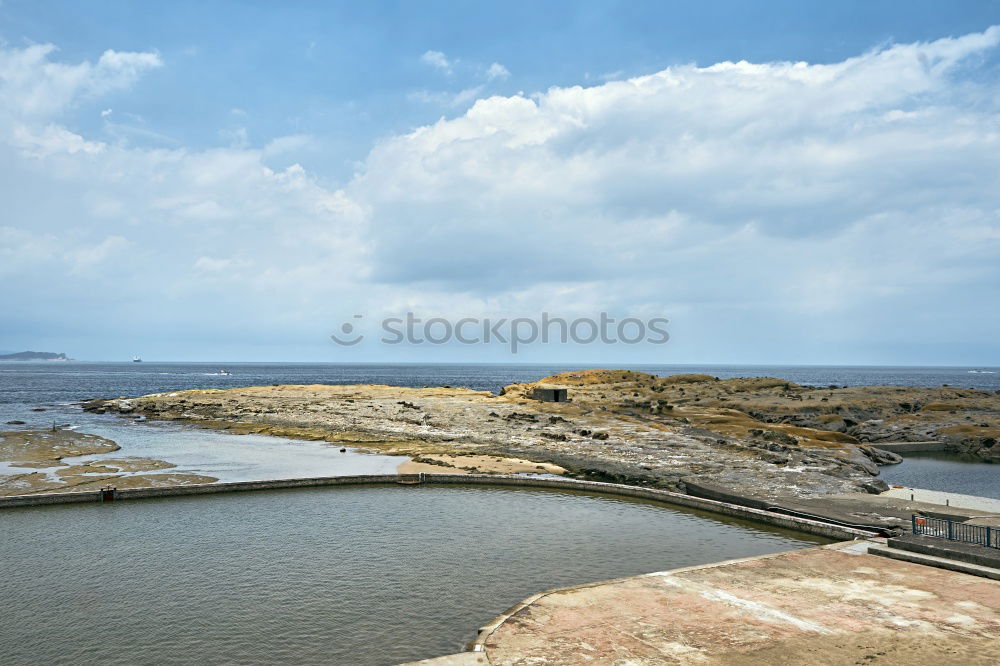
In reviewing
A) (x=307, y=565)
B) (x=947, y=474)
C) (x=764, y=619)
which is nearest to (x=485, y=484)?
(x=307, y=565)

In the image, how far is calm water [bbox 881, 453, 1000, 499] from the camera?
48.2 metres

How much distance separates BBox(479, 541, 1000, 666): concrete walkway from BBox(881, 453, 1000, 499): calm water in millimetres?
31931

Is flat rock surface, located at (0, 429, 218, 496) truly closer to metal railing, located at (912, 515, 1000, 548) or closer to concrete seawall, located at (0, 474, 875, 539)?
concrete seawall, located at (0, 474, 875, 539)

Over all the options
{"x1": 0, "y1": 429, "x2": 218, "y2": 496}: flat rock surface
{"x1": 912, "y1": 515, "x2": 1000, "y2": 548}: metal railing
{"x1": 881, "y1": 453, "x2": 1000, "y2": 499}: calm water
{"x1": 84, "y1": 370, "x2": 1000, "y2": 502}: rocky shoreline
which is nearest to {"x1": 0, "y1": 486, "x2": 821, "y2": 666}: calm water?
{"x1": 912, "y1": 515, "x2": 1000, "y2": 548}: metal railing

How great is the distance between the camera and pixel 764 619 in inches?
695

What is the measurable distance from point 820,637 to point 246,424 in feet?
236

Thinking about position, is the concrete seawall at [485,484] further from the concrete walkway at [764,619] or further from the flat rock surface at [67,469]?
the concrete walkway at [764,619]

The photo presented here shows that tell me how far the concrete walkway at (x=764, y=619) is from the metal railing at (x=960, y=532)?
8.28ft

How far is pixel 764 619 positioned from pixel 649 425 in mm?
48287

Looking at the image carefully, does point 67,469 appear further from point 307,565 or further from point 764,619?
point 764,619

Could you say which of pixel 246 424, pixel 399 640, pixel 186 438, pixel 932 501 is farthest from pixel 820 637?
pixel 246 424

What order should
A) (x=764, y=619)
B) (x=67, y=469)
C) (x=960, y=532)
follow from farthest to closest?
(x=67, y=469), (x=960, y=532), (x=764, y=619)

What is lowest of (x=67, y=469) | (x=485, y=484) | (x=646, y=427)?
(x=485, y=484)

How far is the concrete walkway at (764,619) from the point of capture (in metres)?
A: 15.5
